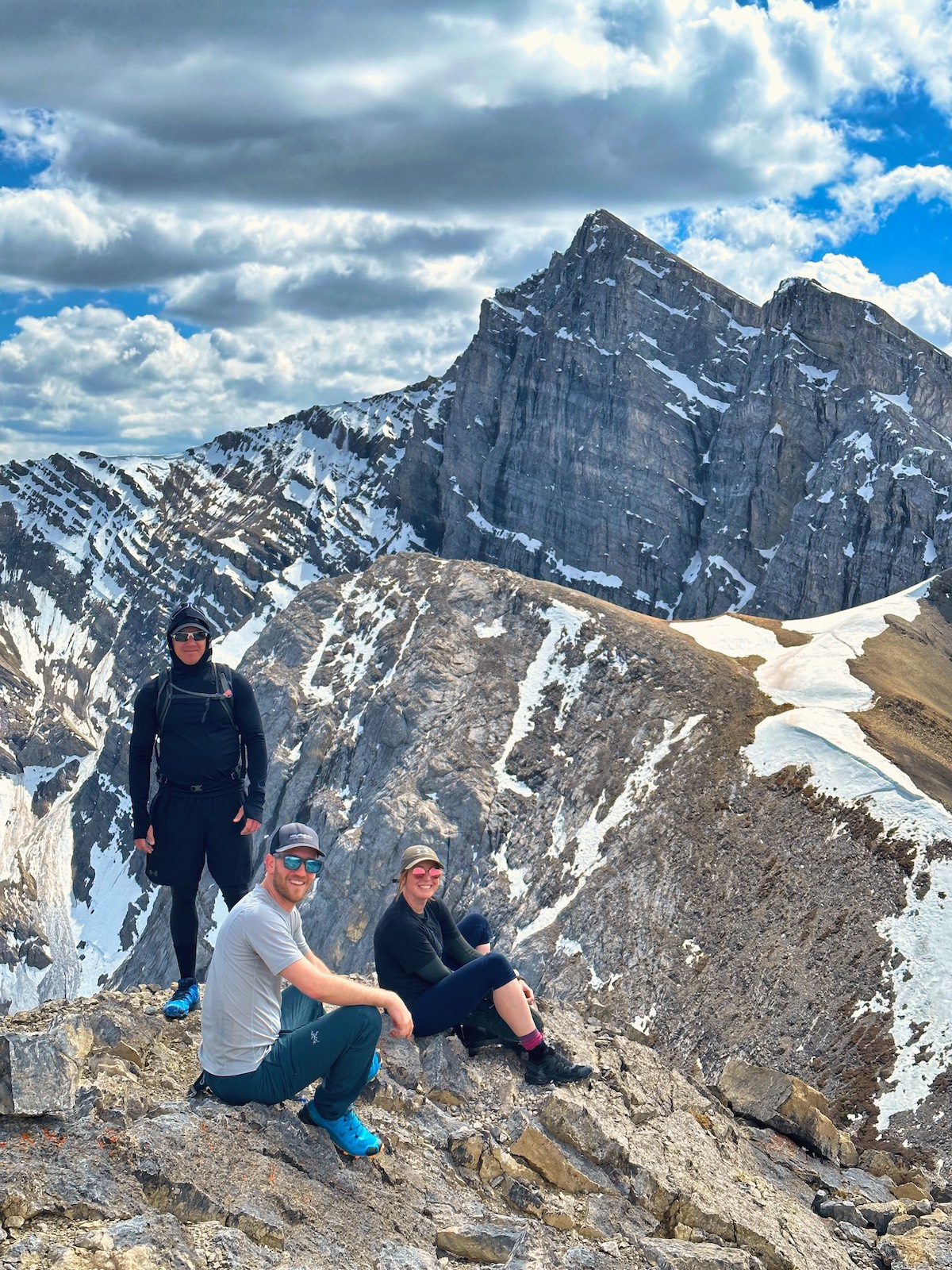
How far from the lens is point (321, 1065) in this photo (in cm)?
1155

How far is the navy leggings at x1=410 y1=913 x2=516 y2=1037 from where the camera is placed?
14.8 metres

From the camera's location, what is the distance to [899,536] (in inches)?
7293

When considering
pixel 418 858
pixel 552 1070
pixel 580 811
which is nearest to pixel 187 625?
pixel 418 858

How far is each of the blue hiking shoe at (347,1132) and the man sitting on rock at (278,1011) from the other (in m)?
0.02

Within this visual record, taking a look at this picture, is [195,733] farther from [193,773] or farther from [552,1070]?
[552,1070]

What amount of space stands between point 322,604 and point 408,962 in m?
113

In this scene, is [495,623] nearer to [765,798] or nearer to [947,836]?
[765,798]

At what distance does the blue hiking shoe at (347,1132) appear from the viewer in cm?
1197

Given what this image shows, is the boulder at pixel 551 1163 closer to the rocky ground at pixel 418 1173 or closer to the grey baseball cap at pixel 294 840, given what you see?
the rocky ground at pixel 418 1173

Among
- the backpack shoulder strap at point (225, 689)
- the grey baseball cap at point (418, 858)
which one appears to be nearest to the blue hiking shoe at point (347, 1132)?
the grey baseball cap at point (418, 858)

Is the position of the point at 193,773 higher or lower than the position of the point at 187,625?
lower

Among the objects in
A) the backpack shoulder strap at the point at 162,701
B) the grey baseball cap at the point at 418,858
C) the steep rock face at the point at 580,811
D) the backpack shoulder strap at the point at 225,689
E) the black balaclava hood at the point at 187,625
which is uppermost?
the black balaclava hood at the point at 187,625

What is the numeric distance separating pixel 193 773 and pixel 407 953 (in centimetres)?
404

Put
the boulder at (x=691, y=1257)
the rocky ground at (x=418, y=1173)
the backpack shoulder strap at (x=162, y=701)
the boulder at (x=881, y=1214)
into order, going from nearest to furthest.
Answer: the rocky ground at (x=418, y=1173) < the boulder at (x=691, y=1257) < the backpack shoulder strap at (x=162, y=701) < the boulder at (x=881, y=1214)
